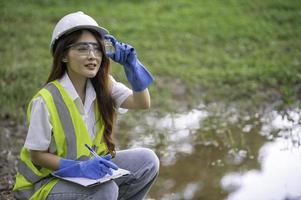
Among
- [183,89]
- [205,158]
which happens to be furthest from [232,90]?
[205,158]

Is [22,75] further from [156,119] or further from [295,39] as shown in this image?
[295,39]

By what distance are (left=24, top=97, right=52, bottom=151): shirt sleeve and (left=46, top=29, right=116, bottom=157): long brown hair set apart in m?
0.30

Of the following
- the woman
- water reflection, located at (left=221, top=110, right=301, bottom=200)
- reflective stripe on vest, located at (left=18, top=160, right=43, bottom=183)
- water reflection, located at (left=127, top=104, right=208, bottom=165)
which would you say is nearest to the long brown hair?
the woman

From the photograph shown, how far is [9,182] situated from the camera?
151 inches

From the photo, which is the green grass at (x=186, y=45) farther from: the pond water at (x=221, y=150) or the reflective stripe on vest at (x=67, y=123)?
the reflective stripe on vest at (x=67, y=123)

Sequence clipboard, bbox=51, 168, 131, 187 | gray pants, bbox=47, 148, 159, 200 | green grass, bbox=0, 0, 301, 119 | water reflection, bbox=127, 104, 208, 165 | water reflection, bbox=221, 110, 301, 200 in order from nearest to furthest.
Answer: clipboard, bbox=51, 168, 131, 187, gray pants, bbox=47, 148, 159, 200, water reflection, bbox=221, 110, 301, 200, water reflection, bbox=127, 104, 208, 165, green grass, bbox=0, 0, 301, 119

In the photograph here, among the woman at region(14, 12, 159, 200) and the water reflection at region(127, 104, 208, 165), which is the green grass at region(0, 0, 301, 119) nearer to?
the water reflection at region(127, 104, 208, 165)

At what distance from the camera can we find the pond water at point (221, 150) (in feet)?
12.4

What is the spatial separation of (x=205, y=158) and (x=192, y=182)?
1.51 ft

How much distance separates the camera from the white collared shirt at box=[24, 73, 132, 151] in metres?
2.59

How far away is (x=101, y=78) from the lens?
2.93 meters

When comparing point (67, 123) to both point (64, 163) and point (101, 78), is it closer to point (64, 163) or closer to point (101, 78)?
point (64, 163)

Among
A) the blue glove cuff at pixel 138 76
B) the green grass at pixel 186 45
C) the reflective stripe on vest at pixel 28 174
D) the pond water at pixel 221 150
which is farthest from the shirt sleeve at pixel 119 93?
the green grass at pixel 186 45

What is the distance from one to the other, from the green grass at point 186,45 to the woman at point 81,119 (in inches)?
96.0
